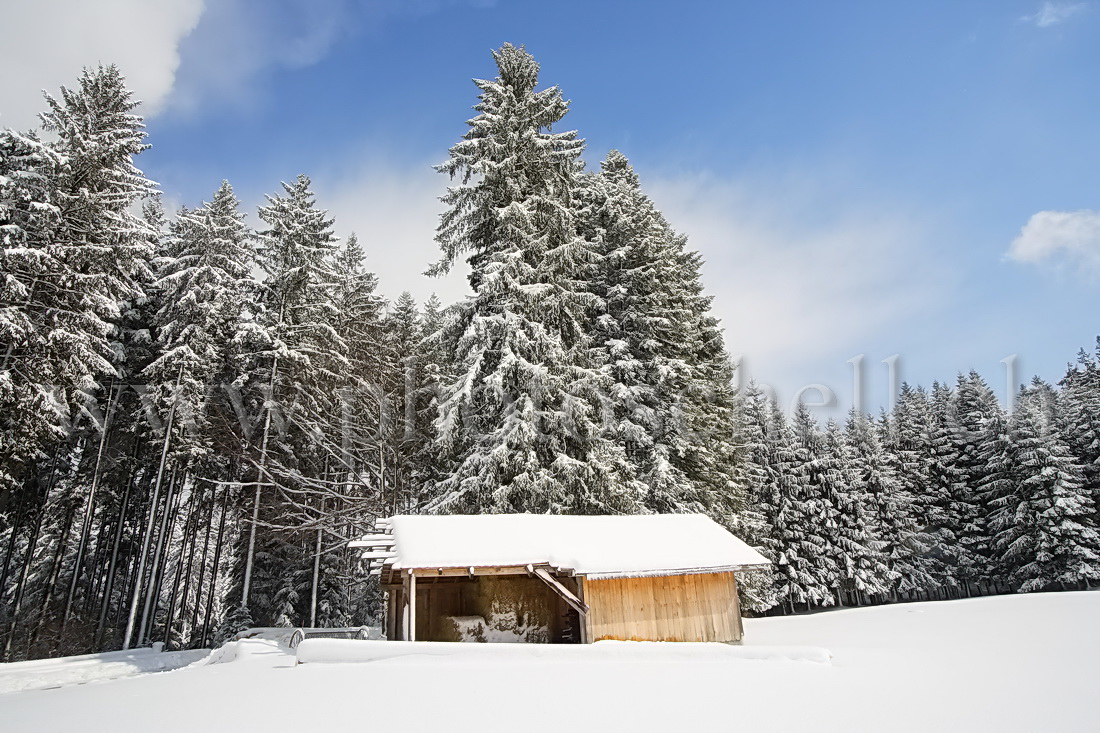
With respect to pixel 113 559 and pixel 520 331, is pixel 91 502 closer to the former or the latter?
pixel 113 559

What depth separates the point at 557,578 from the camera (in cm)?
1416

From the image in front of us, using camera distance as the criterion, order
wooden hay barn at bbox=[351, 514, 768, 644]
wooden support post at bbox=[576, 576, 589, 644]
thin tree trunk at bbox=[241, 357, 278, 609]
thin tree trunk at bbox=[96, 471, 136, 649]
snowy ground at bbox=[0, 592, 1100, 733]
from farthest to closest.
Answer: thin tree trunk at bbox=[96, 471, 136, 649], thin tree trunk at bbox=[241, 357, 278, 609], wooden support post at bbox=[576, 576, 589, 644], wooden hay barn at bbox=[351, 514, 768, 644], snowy ground at bbox=[0, 592, 1100, 733]

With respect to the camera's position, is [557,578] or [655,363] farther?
[655,363]

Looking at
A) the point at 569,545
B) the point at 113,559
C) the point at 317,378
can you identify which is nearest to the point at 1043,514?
the point at 569,545

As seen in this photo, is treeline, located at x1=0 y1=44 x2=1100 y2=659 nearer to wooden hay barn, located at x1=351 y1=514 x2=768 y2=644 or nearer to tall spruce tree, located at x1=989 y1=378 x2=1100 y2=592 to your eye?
tall spruce tree, located at x1=989 y1=378 x2=1100 y2=592

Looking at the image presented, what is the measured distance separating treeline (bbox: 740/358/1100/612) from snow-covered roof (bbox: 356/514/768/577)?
15.4m

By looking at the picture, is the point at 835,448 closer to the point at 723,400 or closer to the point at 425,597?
the point at 723,400

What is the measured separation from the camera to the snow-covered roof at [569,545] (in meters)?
12.9

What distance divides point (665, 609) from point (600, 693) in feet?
25.4

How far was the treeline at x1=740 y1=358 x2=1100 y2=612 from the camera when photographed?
1358 inches

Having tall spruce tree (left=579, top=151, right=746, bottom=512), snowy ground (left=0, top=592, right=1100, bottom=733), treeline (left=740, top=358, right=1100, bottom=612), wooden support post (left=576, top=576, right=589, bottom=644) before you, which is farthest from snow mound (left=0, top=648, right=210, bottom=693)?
treeline (left=740, top=358, right=1100, bottom=612)

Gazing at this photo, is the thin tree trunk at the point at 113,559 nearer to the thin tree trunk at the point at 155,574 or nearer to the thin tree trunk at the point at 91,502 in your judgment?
the thin tree trunk at the point at 91,502

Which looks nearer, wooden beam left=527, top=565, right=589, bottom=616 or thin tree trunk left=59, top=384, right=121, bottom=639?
wooden beam left=527, top=565, right=589, bottom=616

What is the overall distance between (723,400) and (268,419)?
19.6m
